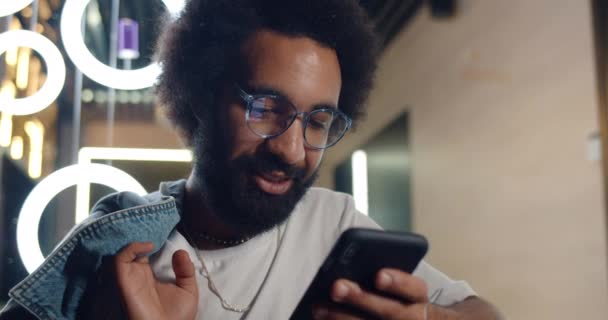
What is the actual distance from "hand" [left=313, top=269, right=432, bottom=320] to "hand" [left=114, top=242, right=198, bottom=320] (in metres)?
0.22

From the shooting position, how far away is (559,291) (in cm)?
256

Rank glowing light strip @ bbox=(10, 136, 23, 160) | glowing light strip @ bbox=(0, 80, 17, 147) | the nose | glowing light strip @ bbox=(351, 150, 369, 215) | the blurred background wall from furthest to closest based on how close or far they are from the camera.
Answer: glowing light strip @ bbox=(351, 150, 369, 215) → the blurred background wall → glowing light strip @ bbox=(10, 136, 23, 160) → glowing light strip @ bbox=(0, 80, 17, 147) → the nose

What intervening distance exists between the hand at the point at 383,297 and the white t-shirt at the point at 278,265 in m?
0.29

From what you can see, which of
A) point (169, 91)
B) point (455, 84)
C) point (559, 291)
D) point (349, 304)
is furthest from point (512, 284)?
point (349, 304)

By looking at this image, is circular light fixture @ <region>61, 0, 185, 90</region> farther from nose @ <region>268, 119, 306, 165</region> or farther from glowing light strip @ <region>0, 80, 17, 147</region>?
nose @ <region>268, 119, 306, 165</region>

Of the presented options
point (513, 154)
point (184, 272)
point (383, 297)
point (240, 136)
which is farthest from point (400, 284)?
point (513, 154)

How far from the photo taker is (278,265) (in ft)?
3.56

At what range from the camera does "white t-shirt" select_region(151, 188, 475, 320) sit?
103 cm

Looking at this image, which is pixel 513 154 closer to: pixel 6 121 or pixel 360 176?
pixel 360 176

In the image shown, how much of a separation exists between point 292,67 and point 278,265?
13.8 inches

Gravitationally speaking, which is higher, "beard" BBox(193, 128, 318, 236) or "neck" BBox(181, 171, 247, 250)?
"beard" BBox(193, 128, 318, 236)

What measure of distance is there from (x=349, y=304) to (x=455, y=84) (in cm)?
308

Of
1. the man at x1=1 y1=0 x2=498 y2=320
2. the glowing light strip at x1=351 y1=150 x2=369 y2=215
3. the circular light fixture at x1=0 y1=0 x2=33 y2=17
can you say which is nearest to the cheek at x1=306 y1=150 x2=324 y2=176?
the man at x1=1 y1=0 x2=498 y2=320

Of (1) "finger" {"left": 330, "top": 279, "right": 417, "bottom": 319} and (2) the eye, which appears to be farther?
(2) the eye
